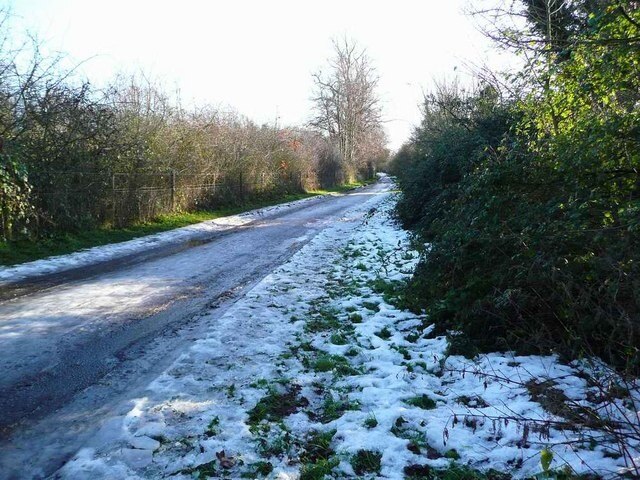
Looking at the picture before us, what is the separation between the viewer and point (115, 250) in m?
11.8

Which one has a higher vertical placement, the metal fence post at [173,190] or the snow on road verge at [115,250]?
the metal fence post at [173,190]

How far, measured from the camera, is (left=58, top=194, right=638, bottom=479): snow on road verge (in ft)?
9.89

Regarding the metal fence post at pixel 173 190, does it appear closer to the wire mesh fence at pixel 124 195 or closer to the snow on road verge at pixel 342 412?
the wire mesh fence at pixel 124 195

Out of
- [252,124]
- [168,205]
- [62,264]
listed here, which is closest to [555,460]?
[62,264]

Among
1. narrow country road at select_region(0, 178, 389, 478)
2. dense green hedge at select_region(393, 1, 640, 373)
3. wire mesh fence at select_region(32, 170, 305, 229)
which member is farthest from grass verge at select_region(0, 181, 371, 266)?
dense green hedge at select_region(393, 1, 640, 373)

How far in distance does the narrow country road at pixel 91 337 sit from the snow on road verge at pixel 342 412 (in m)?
0.32

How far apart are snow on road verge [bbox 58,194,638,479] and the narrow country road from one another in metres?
0.32

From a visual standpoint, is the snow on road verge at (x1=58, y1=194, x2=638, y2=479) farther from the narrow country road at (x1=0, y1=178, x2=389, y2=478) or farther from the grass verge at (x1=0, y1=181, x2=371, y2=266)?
the grass verge at (x1=0, y1=181, x2=371, y2=266)

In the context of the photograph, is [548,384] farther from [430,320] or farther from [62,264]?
[62,264]

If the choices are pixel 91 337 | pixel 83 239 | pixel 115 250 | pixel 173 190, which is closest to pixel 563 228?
pixel 91 337

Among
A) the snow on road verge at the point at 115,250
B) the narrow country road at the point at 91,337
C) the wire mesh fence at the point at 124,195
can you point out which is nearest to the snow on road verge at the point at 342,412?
the narrow country road at the point at 91,337

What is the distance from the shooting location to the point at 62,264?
989 cm

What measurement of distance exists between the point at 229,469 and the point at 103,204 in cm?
1285

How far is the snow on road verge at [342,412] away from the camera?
302 cm
